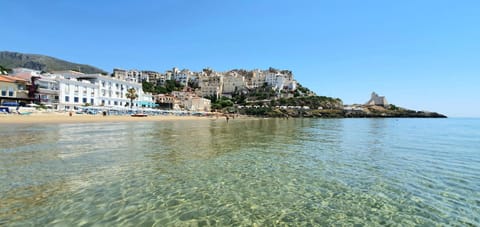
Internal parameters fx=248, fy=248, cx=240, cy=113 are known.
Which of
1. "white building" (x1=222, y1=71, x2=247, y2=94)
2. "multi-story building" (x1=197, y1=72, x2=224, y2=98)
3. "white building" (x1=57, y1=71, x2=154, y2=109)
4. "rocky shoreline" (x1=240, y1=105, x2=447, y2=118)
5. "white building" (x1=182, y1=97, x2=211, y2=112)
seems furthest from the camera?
"white building" (x1=222, y1=71, x2=247, y2=94)

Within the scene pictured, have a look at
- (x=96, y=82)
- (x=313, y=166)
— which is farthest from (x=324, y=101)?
(x=313, y=166)

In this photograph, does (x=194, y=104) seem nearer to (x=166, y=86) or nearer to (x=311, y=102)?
(x=166, y=86)

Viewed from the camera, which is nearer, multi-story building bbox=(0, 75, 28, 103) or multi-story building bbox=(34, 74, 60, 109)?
multi-story building bbox=(0, 75, 28, 103)

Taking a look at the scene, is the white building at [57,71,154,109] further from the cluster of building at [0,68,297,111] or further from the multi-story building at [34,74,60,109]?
the multi-story building at [34,74,60,109]

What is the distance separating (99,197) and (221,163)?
223 inches

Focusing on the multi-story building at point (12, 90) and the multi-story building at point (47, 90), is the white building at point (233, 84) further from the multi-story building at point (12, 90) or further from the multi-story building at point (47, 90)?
the multi-story building at point (12, 90)

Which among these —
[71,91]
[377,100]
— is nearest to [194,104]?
[71,91]

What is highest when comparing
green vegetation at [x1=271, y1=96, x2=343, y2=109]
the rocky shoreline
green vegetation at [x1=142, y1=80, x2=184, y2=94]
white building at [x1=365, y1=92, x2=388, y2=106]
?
green vegetation at [x1=142, y1=80, x2=184, y2=94]

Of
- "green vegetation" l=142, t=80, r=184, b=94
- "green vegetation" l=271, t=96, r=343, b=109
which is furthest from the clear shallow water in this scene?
"green vegetation" l=142, t=80, r=184, b=94

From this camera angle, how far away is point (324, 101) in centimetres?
15975

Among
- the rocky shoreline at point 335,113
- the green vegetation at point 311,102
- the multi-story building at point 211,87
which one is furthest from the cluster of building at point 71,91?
the multi-story building at point 211,87

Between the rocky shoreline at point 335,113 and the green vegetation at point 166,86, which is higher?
the green vegetation at point 166,86

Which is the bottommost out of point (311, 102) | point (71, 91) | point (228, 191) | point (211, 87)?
point (228, 191)

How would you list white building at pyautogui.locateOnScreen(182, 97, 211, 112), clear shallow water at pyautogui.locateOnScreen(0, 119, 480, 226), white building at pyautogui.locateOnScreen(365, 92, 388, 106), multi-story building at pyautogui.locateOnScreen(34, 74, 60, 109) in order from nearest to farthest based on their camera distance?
1. clear shallow water at pyautogui.locateOnScreen(0, 119, 480, 226)
2. multi-story building at pyautogui.locateOnScreen(34, 74, 60, 109)
3. white building at pyautogui.locateOnScreen(182, 97, 211, 112)
4. white building at pyautogui.locateOnScreen(365, 92, 388, 106)
